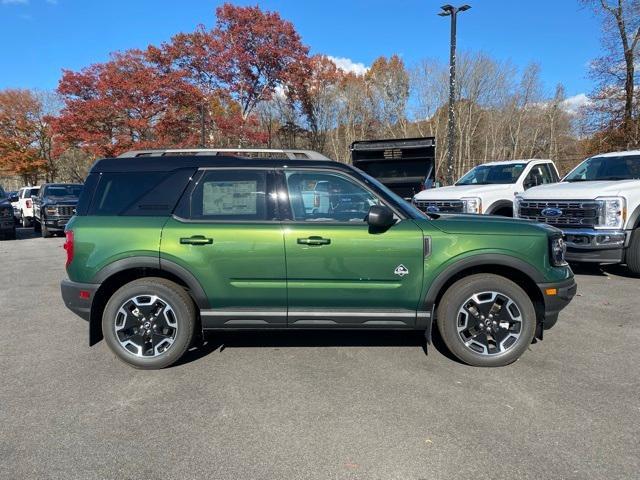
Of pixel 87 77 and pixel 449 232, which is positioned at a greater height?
pixel 87 77

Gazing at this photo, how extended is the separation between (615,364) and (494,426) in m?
1.84

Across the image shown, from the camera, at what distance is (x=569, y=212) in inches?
291

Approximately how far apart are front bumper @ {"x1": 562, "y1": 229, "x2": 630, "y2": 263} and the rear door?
5.65m

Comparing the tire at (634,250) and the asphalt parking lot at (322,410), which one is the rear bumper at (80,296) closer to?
the asphalt parking lot at (322,410)

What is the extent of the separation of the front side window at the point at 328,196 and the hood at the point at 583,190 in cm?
506

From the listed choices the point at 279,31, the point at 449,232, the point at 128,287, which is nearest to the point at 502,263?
the point at 449,232

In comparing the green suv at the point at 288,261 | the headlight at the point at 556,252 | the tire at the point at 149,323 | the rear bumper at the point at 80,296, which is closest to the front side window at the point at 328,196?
the green suv at the point at 288,261

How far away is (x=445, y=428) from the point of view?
3.01 meters

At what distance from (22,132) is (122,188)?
4231 centimetres

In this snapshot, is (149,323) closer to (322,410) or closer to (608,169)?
(322,410)

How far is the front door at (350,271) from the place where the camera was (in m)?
3.83

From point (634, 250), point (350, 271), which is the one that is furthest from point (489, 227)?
point (634, 250)

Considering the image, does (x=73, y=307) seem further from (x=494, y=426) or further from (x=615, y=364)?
(x=615, y=364)

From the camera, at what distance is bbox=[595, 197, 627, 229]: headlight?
7.00 metres
